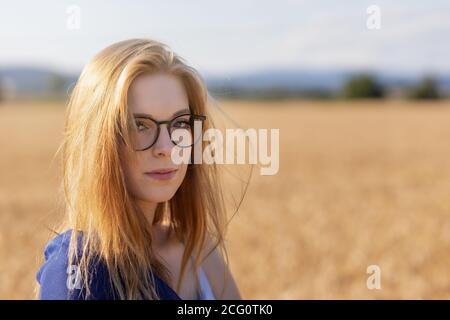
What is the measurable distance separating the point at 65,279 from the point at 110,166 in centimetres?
29

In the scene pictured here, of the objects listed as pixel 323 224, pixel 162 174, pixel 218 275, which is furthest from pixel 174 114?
pixel 323 224

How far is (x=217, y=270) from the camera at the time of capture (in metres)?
2.03

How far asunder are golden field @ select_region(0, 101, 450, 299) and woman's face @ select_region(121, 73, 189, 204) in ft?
1.29

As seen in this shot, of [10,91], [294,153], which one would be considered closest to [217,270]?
[294,153]

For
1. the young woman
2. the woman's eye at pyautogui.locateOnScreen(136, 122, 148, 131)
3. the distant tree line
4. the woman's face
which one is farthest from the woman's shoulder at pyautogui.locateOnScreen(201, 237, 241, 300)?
the distant tree line

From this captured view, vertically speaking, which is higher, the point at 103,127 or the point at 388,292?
the point at 103,127

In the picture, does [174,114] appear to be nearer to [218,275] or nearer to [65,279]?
[65,279]

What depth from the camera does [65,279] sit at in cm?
146

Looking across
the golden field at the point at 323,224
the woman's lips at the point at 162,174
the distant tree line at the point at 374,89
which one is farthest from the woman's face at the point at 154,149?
the distant tree line at the point at 374,89

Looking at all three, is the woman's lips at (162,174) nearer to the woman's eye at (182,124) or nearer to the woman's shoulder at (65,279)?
the woman's eye at (182,124)

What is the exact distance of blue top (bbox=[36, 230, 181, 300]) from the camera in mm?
1448
